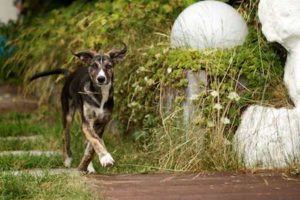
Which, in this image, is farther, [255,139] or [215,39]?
[215,39]

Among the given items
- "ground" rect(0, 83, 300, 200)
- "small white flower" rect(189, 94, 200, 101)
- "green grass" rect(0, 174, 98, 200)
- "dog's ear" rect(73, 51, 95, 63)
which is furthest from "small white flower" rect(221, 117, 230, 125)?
"green grass" rect(0, 174, 98, 200)

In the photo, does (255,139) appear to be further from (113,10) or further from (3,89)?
(3,89)

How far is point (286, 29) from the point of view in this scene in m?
7.96

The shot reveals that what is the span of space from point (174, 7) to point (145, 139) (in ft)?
6.91

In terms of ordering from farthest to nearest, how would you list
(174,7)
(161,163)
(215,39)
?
1. (174,7)
2. (215,39)
3. (161,163)

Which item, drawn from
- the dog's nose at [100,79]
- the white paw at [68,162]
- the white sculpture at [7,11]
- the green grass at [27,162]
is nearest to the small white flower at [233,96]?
the dog's nose at [100,79]

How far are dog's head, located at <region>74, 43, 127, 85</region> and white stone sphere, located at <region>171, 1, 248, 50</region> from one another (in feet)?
3.17

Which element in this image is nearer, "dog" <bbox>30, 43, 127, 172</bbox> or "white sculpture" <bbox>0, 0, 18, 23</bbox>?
"dog" <bbox>30, 43, 127, 172</bbox>

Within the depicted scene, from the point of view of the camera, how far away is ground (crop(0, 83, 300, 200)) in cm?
664

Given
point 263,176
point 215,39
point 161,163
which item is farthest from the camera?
point 215,39

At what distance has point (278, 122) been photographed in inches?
307

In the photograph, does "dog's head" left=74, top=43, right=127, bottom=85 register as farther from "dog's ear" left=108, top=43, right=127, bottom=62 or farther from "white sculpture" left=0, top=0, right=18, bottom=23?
"white sculpture" left=0, top=0, right=18, bottom=23

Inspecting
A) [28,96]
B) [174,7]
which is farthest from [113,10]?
[28,96]

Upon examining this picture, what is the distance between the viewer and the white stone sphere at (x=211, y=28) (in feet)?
27.9
